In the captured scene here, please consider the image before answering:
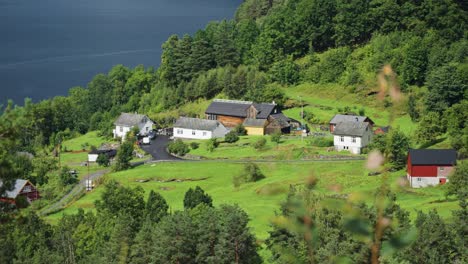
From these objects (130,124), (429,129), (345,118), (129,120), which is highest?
(129,120)

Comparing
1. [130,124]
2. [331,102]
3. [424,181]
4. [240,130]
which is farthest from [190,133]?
[424,181]

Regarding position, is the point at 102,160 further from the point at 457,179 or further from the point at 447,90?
the point at 457,179

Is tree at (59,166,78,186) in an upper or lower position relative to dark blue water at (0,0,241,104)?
lower

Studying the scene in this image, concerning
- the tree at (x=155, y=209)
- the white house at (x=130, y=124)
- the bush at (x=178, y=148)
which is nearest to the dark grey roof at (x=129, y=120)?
the white house at (x=130, y=124)

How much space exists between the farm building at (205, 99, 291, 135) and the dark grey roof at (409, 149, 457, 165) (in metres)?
20.3

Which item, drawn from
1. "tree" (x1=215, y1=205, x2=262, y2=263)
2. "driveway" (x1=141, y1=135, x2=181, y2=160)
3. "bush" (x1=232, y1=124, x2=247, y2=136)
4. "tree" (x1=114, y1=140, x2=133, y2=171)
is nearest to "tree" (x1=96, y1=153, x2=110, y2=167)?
"tree" (x1=114, y1=140, x2=133, y2=171)

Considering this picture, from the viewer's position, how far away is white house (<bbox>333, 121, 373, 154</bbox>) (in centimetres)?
5559

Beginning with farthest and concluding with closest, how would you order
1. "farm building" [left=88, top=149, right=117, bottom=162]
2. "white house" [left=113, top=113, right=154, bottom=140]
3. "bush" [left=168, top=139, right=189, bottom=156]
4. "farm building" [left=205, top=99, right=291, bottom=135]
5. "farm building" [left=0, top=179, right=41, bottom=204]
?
"white house" [left=113, top=113, right=154, bottom=140], "farm building" [left=205, top=99, right=291, bottom=135], "farm building" [left=88, top=149, right=117, bottom=162], "bush" [left=168, top=139, right=189, bottom=156], "farm building" [left=0, top=179, right=41, bottom=204]

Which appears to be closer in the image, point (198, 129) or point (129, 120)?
point (198, 129)

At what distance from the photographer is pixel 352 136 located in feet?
182

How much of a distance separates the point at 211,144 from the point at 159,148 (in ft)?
23.5

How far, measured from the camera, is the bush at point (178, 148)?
204ft

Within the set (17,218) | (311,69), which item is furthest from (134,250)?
(311,69)

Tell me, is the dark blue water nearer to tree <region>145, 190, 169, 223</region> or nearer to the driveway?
the driveway
